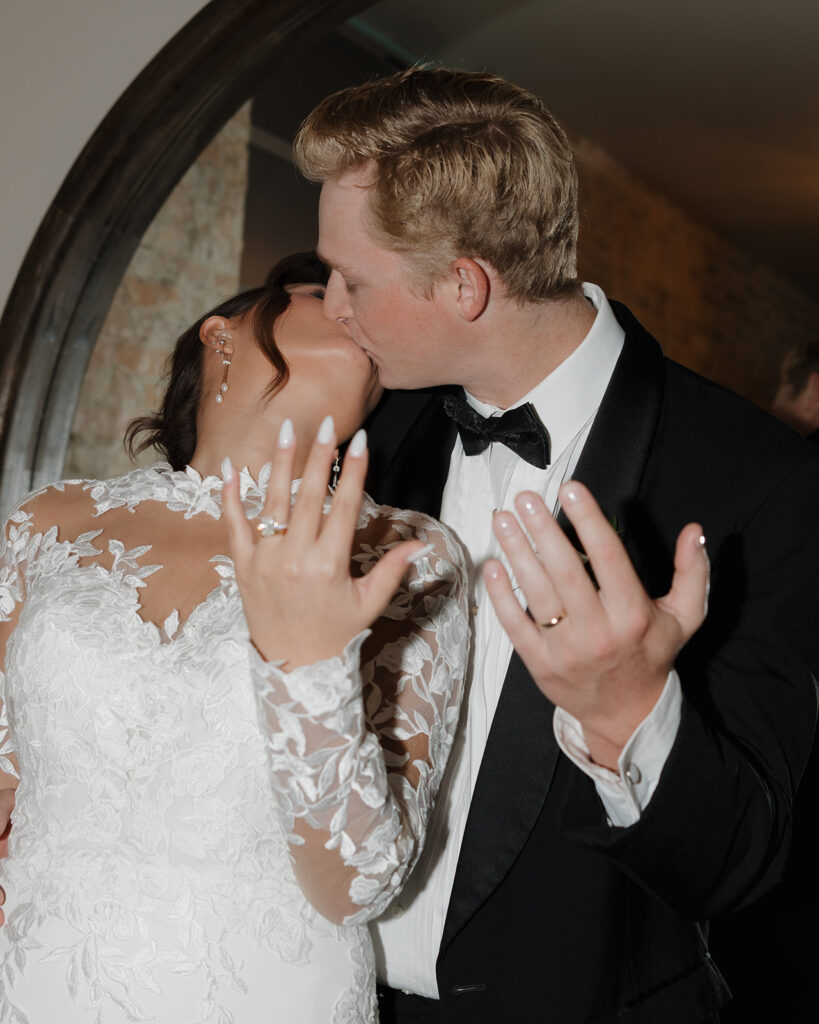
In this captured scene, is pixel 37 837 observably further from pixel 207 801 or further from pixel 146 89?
pixel 146 89

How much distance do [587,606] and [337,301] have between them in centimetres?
96

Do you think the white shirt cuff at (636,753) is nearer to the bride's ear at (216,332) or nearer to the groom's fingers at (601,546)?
the groom's fingers at (601,546)

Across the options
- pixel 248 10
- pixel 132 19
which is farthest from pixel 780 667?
pixel 132 19

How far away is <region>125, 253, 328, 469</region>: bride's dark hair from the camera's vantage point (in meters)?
1.90

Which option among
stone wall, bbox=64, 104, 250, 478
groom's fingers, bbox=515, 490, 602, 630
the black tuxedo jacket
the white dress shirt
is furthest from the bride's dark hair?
stone wall, bbox=64, 104, 250, 478

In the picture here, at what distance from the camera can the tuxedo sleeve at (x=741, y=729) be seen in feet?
4.39

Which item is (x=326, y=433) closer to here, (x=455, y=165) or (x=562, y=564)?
(x=562, y=564)

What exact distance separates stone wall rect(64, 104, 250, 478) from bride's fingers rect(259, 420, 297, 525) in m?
2.62

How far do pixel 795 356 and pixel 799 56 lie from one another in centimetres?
190

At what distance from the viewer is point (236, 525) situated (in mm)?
1206

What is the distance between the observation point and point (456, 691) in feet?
5.25

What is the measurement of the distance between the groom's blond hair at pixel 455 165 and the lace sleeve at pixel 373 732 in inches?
18.6

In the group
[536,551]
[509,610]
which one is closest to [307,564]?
[509,610]

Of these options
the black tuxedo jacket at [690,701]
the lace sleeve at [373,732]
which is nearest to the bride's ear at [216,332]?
the lace sleeve at [373,732]
